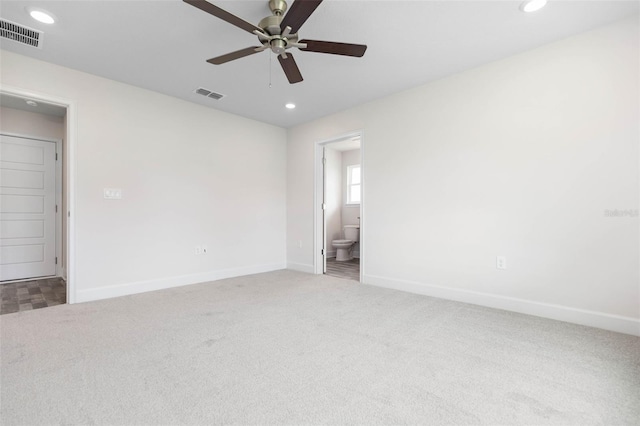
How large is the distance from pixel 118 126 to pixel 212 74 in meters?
1.36

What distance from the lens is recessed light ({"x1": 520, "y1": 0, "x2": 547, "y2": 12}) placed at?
214 centimetres

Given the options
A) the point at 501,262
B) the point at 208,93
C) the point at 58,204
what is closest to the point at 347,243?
the point at 501,262

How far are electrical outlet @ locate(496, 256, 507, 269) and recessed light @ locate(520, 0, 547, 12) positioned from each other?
2173mm

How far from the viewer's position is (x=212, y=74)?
3.31 meters

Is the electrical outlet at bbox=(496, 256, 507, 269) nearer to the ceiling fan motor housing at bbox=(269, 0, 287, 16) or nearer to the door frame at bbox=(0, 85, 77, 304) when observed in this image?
the ceiling fan motor housing at bbox=(269, 0, 287, 16)

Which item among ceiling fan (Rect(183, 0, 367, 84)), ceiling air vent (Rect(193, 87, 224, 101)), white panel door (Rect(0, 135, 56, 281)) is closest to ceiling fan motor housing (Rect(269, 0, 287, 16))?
ceiling fan (Rect(183, 0, 367, 84))

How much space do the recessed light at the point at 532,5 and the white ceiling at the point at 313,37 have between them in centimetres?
5

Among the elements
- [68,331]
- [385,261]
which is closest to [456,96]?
[385,261]

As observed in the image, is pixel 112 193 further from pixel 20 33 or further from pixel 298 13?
pixel 298 13

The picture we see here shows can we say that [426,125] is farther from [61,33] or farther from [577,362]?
[61,33]

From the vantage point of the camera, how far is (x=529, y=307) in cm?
285

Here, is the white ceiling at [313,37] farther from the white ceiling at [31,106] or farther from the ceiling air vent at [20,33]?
the white ceiling at [31,106]

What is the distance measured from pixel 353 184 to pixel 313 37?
4.51 metres

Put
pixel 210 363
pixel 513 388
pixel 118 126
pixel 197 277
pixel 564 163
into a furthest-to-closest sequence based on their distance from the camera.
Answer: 1. pixel 197 277
2. pixel 118 126
3. pixel 564 163
4. pixel 210 363
5. pixel 513 388
